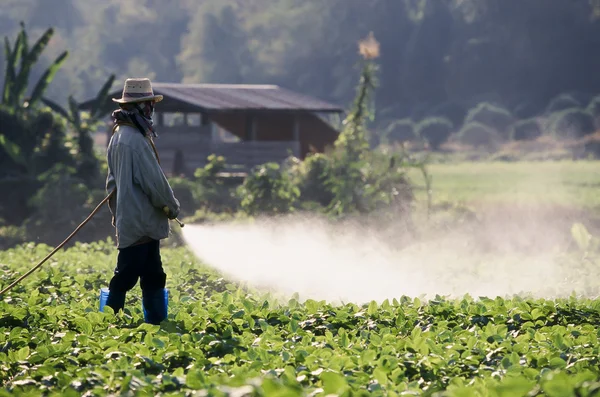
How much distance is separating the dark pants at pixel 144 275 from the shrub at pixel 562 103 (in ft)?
172

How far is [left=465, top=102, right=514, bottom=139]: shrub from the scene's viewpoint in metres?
57.9

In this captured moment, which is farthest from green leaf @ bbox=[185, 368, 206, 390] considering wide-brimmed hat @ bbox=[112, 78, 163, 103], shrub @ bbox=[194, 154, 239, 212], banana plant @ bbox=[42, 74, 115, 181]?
banana plant @ bbox=[42, 74, 115, 181]

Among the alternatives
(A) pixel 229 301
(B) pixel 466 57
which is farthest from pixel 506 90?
(A) pixel 229 301

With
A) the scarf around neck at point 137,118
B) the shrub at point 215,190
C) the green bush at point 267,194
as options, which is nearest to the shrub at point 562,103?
the shrub at point 215,190

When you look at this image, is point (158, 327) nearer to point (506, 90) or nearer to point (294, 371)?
point (294, 371)

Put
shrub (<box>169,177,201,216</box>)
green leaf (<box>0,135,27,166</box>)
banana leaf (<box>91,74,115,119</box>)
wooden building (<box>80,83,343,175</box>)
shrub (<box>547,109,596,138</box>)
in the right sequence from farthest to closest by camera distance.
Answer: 1. shrub (<box>547,109,596,138</box>)
2. wooden building (<box>80,83,343,175</box>)
3. banana leaf (<box>91,74,115,119</box>)
4. shrub (<box>169,177,201,216</box>)
5. green leaf (<box>0,135,27,166</box>)

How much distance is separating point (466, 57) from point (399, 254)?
169ft

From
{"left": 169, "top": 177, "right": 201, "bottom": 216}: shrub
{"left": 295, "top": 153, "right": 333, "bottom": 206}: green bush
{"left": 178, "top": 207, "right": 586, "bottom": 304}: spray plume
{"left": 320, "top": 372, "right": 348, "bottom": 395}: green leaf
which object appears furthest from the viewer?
{"left": 169, "top": 177, "right": 201, "bottom": 216}: shrub

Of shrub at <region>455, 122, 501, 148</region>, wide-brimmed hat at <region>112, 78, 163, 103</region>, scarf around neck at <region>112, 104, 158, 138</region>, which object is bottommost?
shrub at <region>455, 122, 501, 148</region>

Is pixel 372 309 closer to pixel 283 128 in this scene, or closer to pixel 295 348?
pixel 295 348

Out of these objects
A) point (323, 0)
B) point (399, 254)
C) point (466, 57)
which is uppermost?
point (323, 0)

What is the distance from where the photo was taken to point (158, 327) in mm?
7613

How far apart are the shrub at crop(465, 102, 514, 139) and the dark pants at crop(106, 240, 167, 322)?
165ft

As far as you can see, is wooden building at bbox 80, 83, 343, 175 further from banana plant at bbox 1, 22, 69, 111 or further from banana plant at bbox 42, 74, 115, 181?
banana plant at bbox 1, 22, 69, 111
